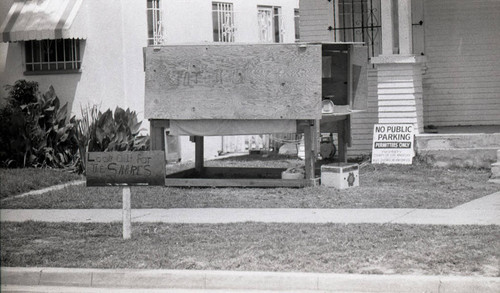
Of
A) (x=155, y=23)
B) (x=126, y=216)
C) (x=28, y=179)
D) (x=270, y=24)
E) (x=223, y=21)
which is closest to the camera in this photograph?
(x=126, y=216)

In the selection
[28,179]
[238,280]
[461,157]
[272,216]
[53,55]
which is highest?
[53,55]

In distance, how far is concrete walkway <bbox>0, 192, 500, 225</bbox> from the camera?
440 inches

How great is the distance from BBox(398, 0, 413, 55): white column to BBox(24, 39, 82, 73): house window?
7339 millimetres

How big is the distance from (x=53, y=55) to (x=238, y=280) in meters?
12.8

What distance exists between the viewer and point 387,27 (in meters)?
17.5

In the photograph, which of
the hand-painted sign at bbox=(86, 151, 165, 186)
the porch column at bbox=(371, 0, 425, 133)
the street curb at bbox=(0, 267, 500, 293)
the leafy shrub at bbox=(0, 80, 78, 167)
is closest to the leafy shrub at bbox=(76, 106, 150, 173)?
the leafy shrub at bbox=(0, 80, 78, 167)

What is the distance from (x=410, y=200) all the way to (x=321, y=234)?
313 cm

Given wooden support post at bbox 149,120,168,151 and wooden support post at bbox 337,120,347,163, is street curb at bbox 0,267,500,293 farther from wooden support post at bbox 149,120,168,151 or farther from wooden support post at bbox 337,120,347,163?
wooden support post at bbox 337,120,347,163

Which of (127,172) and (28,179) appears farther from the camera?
(28,179)

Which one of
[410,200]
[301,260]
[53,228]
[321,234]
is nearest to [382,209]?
[410,200]

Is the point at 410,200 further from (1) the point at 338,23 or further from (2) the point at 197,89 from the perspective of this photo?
(1) the point at 338,23

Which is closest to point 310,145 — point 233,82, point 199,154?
point 233,82

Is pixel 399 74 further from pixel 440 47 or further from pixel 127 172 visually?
pixel 127 172

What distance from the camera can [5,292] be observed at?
8.57 m
